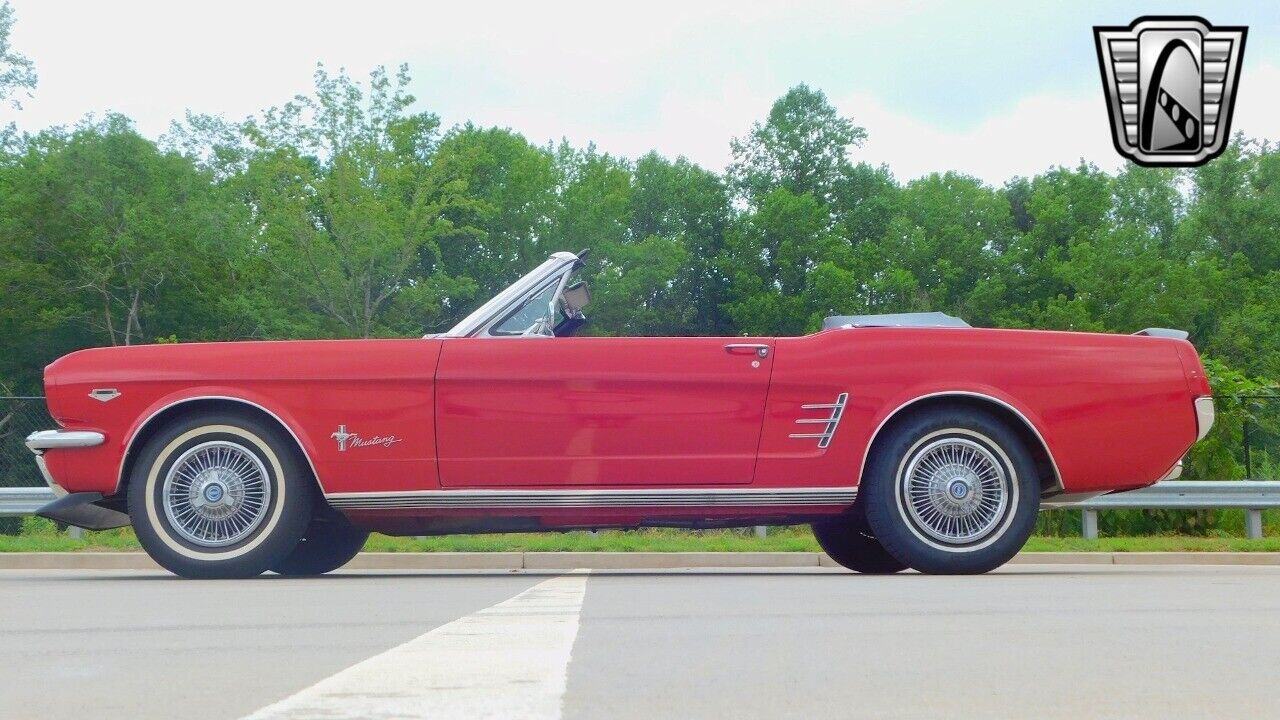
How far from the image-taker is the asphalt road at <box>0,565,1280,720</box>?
3.46m

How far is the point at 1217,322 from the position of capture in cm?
5688

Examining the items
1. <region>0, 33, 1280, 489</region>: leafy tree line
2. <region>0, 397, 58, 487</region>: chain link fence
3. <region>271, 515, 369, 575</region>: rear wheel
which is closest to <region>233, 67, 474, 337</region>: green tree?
<region>0, 33, 1280, 489</region>: leafy tree line

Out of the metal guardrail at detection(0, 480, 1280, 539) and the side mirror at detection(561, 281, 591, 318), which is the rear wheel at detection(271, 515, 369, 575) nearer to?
the side mirror at detection(561, 281, 591, 318)

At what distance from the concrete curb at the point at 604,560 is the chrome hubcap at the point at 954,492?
4.20 m

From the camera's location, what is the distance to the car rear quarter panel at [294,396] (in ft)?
25.0

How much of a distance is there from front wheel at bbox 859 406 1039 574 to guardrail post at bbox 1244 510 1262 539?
7.24 metres

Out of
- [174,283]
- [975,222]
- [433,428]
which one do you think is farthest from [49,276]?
[433,428]

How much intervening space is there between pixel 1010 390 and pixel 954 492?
1.91 ft

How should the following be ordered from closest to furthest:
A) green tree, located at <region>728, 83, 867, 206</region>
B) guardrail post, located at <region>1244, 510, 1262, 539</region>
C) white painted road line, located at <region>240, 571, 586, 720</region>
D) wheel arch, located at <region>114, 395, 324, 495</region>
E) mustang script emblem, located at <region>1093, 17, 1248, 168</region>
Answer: white painted road line, located at <region>240, 571, 586, 720</region> < wheel arch, located at <region>114, 395, 324, 495</region> < mustang script emblem, located at <region>1093, 17, 1248, 168</region> < guardrail post, located at <region>1244, 510, 1262, 539</region> < green tree, located at <region>728, 83, 867, 206</region>

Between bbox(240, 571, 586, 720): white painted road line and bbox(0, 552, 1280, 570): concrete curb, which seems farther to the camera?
bbox(0, 552, 1280, 570): concrete curb

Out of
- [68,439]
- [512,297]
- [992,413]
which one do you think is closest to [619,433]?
[512,297]

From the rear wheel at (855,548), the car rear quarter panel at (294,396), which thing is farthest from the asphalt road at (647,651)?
the rear wheel at (855,548)

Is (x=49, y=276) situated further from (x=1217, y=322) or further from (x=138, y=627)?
(x=138, y=627)

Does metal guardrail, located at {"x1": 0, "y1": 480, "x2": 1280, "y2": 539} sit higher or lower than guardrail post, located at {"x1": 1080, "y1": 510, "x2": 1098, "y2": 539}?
higher
